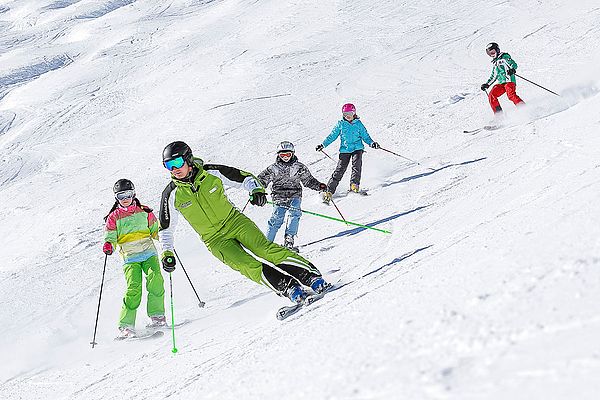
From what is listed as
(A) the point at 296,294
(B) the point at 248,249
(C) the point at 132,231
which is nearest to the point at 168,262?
(B) the point at 248,249

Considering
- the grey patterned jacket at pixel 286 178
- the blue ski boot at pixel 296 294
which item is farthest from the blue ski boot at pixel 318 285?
the grey patterned jacket at pixel 286 178

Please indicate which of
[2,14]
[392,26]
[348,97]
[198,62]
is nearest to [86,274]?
[348,97]

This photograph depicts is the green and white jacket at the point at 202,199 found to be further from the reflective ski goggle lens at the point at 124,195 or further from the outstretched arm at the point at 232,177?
the reflective ski goggle lens at the point at 124,195

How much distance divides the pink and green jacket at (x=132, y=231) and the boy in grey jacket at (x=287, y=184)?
158cm

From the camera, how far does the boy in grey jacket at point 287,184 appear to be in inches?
303

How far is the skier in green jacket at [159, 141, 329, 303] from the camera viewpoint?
5383mm

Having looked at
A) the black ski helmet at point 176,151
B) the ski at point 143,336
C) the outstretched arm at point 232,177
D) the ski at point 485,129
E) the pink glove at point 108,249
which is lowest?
the ski at point 143,336

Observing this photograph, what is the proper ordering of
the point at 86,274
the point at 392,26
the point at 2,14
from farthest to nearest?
1. the point at 2,14
2. the point at 392,26
3. the point at 86,274

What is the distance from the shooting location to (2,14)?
121 feet

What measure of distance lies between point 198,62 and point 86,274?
1384 centimetres

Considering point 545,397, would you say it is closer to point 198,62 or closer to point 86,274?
point 86,274

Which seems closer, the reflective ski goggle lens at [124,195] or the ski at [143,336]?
the ski at [143,336]

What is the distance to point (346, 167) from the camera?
979 centimetres

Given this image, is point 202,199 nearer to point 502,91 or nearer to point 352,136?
point 352,136
